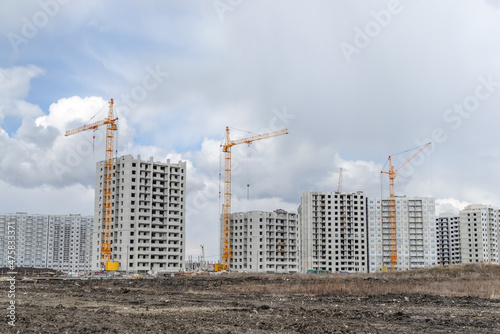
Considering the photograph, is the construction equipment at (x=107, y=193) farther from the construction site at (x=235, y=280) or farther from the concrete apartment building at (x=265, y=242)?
the concrete apartment building at (x=265, y=242)

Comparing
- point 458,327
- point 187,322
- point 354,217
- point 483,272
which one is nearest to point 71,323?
point 187,322

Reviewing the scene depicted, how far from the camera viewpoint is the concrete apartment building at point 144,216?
134m

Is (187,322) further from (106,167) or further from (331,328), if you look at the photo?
(106,167)

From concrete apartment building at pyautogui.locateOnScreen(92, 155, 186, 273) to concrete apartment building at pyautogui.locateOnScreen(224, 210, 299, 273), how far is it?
37.2 metres

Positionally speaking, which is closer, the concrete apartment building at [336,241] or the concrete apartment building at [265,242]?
the concrete apartment building at [265,242]

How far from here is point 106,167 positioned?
14125 centimetres

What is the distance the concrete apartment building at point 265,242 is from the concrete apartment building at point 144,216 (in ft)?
122

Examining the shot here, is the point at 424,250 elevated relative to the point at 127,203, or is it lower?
lower

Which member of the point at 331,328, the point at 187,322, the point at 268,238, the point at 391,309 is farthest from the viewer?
the point at 268,238

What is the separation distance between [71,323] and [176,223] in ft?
407

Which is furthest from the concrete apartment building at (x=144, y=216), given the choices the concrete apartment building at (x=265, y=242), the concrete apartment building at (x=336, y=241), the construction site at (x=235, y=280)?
the concrete apartment building at (x=336, y=241)

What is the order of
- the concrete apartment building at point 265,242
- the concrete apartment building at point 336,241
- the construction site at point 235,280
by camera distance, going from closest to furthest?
the construction site at point 235,280 < the concrete apartment building at point 265,242 < the concrete apartment building at point 336,241

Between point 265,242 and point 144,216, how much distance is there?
5089 cm

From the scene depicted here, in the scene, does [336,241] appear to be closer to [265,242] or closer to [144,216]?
[265,242]
